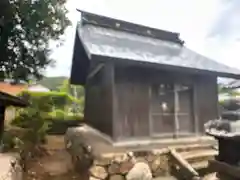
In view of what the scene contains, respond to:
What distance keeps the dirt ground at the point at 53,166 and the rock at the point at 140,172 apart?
217 centimetres

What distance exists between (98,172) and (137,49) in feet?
15.3

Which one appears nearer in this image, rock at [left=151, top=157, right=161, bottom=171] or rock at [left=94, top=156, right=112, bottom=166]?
rock at [left=94, top=156, right=112, bottom=166]

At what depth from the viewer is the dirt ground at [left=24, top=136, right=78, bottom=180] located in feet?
26.3

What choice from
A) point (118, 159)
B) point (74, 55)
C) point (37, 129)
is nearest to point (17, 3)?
point (74, 55)

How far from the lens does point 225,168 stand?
309cm

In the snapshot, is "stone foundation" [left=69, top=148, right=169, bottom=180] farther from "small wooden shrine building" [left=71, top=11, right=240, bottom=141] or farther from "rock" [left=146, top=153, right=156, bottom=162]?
"small wooden shrine building" [left=71, top=11, right=240, bottom=141]

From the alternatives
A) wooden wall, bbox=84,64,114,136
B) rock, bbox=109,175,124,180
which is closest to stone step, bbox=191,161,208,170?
rock, bbox=109,175,124,180

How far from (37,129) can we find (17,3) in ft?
19.2

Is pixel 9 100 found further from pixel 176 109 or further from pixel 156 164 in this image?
pixel 176 109

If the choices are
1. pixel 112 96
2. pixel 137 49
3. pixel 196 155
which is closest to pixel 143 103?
pixel 112 96

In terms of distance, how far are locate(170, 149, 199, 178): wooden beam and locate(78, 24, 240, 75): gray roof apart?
295cm

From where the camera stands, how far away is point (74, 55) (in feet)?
37.9

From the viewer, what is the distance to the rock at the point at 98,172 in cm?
665

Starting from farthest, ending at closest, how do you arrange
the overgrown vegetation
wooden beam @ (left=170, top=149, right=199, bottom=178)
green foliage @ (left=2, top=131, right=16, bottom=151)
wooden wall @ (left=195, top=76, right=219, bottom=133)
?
the overgrown vegetation
green foliage @ (left=2, top=131, right=16, bottom=151)
wooden wall @ (left=195, top=76, right=219, bottom=133)
wooden beam @ (left=170, top=149, right=199, bottom=178)
